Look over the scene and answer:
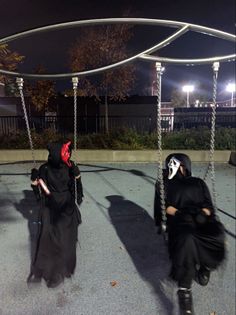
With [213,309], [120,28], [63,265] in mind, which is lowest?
[213,309]

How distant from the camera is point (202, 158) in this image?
1236 centimetres

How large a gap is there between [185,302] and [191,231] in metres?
0.66

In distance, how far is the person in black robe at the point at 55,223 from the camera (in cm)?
396

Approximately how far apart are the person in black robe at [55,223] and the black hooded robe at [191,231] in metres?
1.11

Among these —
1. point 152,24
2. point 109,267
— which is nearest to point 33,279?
point 109,267

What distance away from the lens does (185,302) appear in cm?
337

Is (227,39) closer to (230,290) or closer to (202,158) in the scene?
(230,290)

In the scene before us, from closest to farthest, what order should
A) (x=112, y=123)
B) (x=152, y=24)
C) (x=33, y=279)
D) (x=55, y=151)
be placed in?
(x=55, y=151) < (x=152, y=24) < (x=33, y=279) < (x=112, y=123)

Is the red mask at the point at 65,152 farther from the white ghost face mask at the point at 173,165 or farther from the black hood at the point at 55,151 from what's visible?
the white ghost face mask at the point at 173,165

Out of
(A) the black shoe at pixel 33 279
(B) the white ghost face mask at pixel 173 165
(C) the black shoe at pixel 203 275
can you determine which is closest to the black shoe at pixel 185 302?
(C) the black shoe at pixel 203 275

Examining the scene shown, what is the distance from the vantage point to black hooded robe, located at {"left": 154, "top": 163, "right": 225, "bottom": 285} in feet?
11.0

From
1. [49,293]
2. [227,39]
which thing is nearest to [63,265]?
[49,293]

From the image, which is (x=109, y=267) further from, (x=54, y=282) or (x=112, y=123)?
(x=112, y=123)

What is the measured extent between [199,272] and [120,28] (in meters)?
12.3
